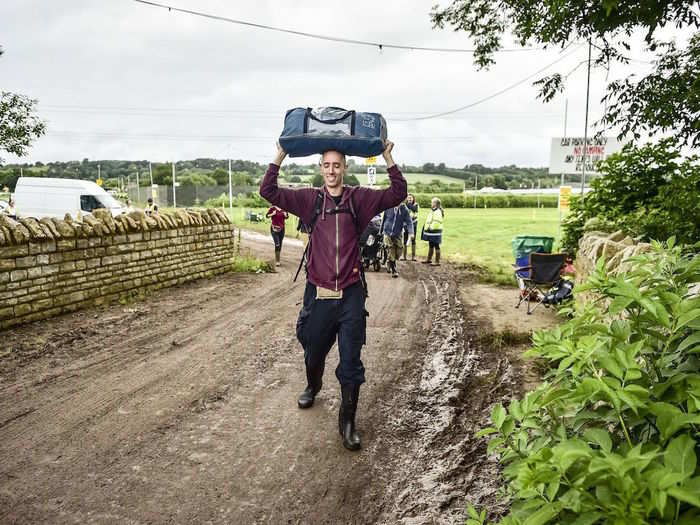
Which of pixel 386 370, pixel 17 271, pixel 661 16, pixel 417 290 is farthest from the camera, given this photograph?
pixel 417 290

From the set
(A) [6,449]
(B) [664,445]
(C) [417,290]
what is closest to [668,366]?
(B) [664,445]

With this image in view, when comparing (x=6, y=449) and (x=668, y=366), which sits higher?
(x=668, y=366)

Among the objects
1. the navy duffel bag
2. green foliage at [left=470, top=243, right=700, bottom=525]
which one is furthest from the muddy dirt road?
the navy duffel bag

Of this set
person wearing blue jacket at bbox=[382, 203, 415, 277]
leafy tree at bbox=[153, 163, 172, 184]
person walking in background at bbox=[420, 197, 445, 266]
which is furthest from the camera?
leafy tree at bbox=[153, 163, 172, 184]

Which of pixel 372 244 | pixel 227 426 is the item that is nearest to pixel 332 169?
pixel 227 426

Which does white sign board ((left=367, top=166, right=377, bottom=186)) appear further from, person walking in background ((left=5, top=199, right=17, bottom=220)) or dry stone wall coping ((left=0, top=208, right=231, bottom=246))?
person walking in background ((left=5, top=199, right=17, bottom=220))

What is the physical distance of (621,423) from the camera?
3.93 feet

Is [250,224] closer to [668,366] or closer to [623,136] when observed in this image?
[623,136]

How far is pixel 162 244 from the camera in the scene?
31.8 ft

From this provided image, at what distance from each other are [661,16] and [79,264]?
25.9 feet

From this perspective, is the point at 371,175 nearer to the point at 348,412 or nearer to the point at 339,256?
the point at 339,256

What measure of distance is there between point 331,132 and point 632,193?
6640 millimetres

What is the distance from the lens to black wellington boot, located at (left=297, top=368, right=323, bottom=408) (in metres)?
4.43

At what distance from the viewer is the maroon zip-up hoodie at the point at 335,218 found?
12.5 ft
